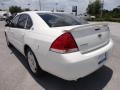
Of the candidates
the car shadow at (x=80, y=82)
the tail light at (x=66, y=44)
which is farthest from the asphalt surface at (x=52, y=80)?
the tail light at (x=66, y=44)

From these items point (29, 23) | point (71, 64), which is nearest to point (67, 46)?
point (71, 64)

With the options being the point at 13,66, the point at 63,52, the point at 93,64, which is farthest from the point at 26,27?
the point at 93,64

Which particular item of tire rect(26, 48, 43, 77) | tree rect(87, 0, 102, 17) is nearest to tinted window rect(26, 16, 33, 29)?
tire rect(26, 48, 43, 77)

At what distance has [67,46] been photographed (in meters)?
3.06

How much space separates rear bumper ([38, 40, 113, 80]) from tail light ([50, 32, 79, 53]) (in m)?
0.08

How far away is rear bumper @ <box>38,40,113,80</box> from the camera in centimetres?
301

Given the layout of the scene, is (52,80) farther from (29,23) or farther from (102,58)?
(29,23)

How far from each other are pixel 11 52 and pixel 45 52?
371 cm

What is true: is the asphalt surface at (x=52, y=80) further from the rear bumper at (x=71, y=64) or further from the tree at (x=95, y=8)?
the tree at (x=95, y=8)

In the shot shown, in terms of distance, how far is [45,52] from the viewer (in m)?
3.33

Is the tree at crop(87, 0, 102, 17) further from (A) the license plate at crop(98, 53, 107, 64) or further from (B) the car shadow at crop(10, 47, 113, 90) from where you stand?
(A) the license plate at crop(98, 53, 107, 64)

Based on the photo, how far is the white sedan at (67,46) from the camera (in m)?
3.05

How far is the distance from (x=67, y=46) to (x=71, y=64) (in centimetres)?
33

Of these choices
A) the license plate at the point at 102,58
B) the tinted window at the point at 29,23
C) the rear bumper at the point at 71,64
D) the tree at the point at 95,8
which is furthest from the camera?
the tree at the point at 95,8
